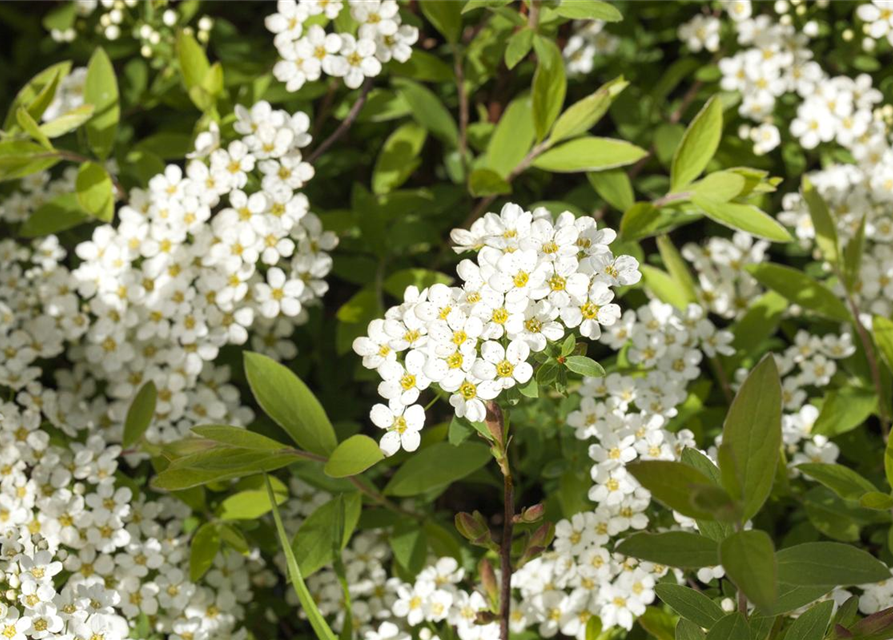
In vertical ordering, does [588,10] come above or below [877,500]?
above

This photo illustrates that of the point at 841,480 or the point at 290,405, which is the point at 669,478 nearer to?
the point at 841,480

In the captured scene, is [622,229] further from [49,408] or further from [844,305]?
[49,408]

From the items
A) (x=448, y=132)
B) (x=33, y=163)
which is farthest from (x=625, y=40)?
(x=33, y=163)

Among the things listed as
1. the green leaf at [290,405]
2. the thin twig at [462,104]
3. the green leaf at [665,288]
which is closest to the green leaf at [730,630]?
the green leaf at [290,405]

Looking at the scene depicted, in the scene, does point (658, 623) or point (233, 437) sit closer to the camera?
point (233, 437)

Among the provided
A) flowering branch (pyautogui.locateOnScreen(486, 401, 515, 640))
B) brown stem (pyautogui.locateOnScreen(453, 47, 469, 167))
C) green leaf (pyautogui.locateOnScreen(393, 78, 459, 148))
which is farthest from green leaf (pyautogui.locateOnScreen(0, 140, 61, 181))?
flowering branch (pyautogui.locateOnScreen(486, 401, 515, 640))

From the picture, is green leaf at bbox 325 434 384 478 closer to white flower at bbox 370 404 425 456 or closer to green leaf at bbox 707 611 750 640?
white flower at bbox 370 404 425 456

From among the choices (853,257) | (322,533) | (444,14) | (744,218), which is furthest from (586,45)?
(322,533)
